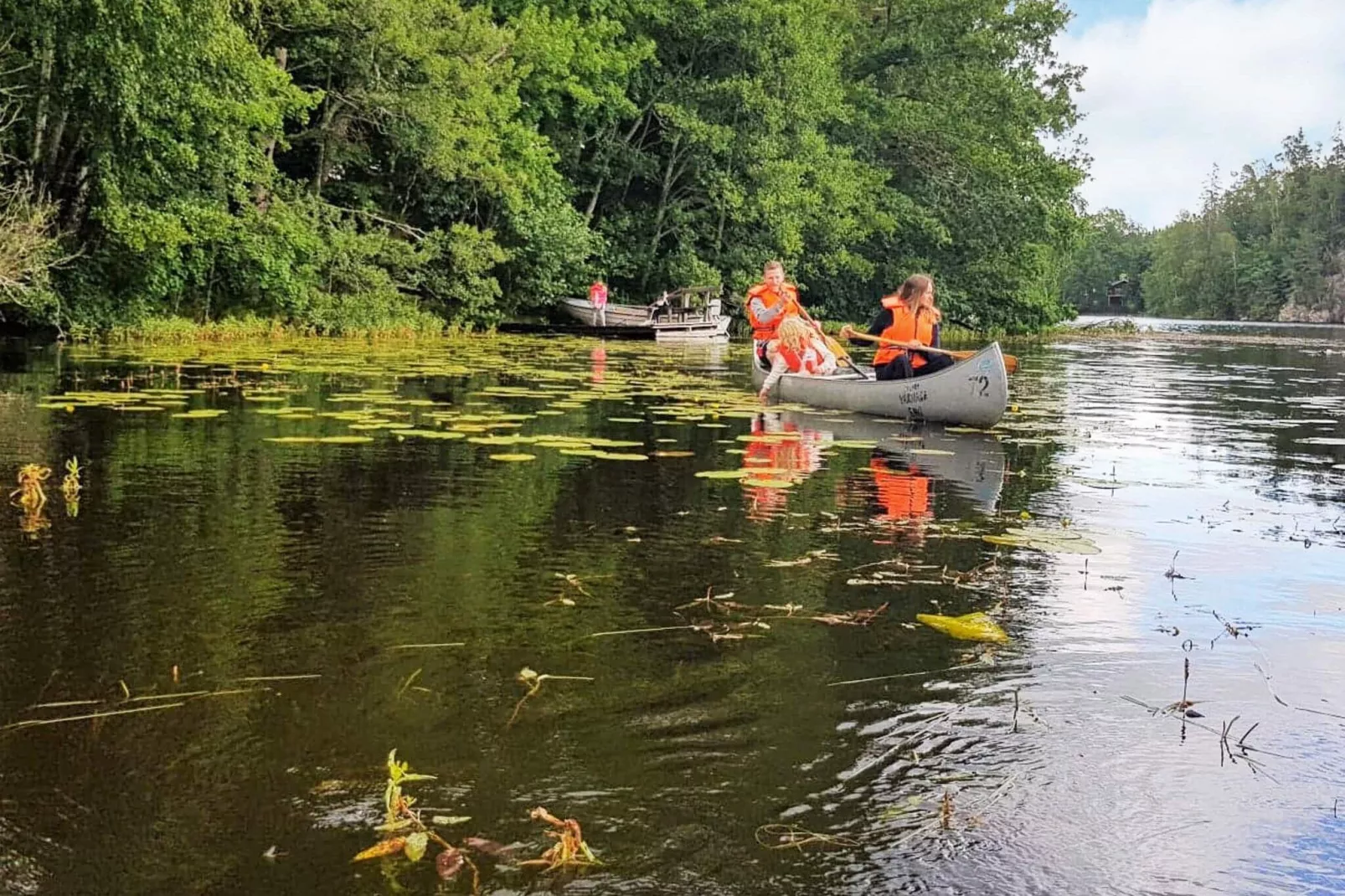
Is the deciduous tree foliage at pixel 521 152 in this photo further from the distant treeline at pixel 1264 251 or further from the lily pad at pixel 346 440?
the distant treeline at pixel 1264 251

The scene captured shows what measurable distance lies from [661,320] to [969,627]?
24770 millimetres

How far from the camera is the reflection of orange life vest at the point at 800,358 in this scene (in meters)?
13.9

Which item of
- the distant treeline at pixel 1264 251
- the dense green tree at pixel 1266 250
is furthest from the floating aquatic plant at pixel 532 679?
the dense green tree at pixel 1266 250

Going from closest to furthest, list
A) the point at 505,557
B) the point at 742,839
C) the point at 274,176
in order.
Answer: the point at 742,839, the point at 505,557, the point at 274,176

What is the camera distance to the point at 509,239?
28516 mm

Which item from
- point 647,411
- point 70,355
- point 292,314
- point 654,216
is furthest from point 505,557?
point 654,216

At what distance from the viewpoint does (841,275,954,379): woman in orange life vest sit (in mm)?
12031

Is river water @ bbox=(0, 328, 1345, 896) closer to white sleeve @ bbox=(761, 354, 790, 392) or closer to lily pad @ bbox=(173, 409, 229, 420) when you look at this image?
lily pad @ bbox=(173, 409, 229, 420)

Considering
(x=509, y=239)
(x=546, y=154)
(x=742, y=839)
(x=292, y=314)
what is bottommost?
(x=742, y=839)

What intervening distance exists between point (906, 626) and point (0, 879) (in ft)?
10.2

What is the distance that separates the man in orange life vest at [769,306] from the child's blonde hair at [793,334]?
0.46m

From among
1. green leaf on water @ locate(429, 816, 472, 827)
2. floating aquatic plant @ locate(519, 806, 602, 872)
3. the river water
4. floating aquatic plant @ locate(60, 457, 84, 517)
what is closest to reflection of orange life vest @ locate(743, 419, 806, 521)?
the river water

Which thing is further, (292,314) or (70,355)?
(292,314)

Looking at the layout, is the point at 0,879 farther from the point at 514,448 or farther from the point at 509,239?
the point at 509,239
